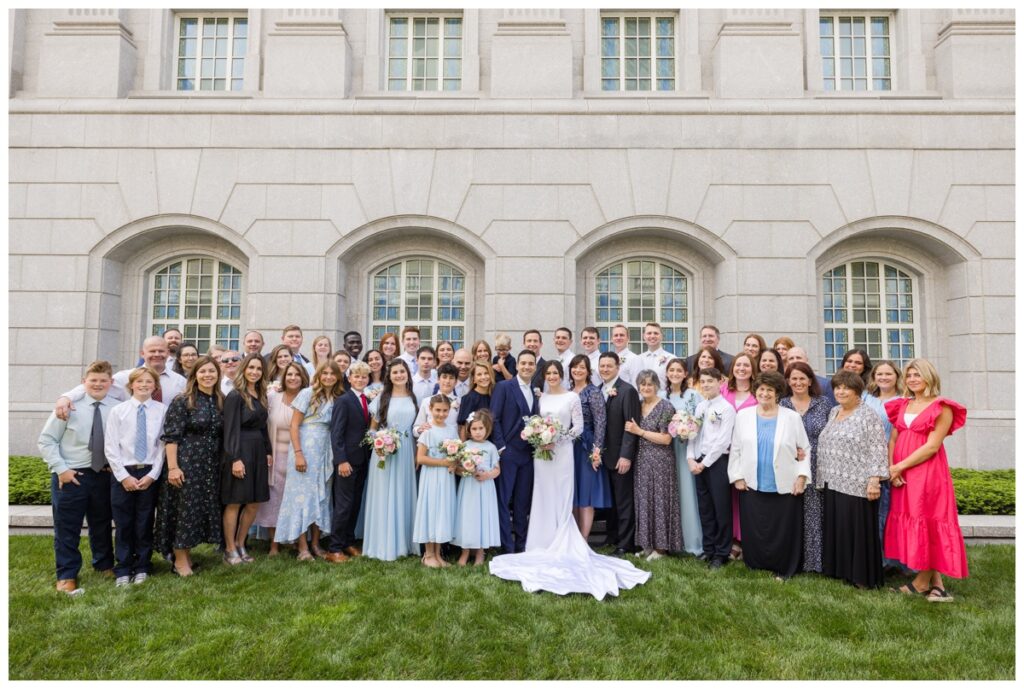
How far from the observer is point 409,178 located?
460 inches

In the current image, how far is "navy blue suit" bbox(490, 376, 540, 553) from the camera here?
687cm

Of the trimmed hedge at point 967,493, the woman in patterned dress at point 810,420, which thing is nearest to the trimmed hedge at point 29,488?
the trimmed hedge at point 967,493

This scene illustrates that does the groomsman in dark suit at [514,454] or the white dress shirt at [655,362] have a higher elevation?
the white dress shirt at [655,362]

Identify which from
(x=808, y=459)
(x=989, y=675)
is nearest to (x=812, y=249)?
(x=808, y=459)

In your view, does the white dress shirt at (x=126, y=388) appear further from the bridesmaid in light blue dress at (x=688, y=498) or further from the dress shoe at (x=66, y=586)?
the bridesmaid in light blue dress at (x=688, y=498)

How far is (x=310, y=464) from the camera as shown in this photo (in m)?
6.73

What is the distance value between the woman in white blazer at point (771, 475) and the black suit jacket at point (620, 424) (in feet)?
3.51

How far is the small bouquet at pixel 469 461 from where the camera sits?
6.44 meters

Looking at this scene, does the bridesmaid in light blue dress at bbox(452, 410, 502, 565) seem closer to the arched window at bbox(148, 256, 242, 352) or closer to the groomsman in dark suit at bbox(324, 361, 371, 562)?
the groomsman in dark suit at bbox(324, 361, 371, 562)

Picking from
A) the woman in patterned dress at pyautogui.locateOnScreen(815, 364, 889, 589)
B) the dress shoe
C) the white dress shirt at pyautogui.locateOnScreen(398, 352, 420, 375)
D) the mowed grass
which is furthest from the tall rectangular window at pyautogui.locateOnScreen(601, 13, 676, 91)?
the dress shoe

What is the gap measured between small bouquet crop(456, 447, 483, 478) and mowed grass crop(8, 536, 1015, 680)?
39.6 inches

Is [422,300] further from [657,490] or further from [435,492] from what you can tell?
[657,490]

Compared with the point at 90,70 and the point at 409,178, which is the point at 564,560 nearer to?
the point at 409,178

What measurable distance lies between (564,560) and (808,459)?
2672mm
